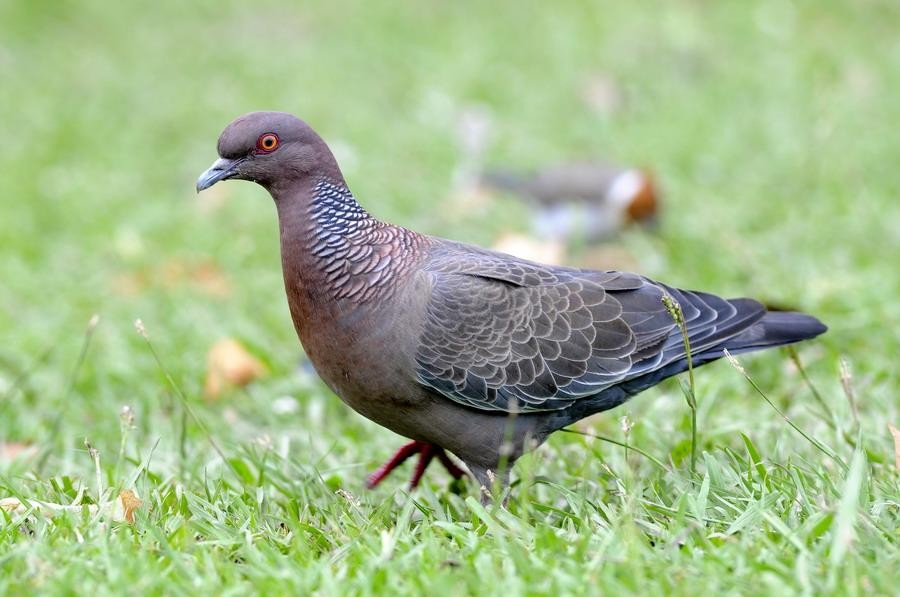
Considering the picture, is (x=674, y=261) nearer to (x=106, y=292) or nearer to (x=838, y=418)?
(x=838, y=418)

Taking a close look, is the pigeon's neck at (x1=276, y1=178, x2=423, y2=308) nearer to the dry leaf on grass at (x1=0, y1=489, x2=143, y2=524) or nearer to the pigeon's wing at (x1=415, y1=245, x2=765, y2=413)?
the pigeon's wing at (x1=415, y1=245, x2=765, y2=413)

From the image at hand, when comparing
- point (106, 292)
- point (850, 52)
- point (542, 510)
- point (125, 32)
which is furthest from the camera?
point (125, 32)

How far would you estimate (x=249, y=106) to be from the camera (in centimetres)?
984

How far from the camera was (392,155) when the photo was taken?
8.64m

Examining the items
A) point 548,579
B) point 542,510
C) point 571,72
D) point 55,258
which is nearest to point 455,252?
point 542,510

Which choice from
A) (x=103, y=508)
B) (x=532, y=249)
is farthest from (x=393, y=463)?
(x=532, y=249)

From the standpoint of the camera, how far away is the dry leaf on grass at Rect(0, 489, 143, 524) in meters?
3.23

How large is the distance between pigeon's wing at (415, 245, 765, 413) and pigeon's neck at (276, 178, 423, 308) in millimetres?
161

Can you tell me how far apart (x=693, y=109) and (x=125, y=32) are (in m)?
6.22

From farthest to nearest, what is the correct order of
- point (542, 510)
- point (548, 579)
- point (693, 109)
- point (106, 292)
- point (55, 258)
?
point (693, 109), point (55, 258), point (106, 292), point (542, 510), point (548, 579)

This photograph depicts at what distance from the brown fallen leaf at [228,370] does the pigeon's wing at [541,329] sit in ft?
5.41

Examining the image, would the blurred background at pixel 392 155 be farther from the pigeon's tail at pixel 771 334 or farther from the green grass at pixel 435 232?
the pigeon's tail at pixel 771 334

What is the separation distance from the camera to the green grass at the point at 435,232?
2.90m

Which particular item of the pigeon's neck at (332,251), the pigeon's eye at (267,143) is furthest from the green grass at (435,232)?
the pigeon's eye at (267,143)
